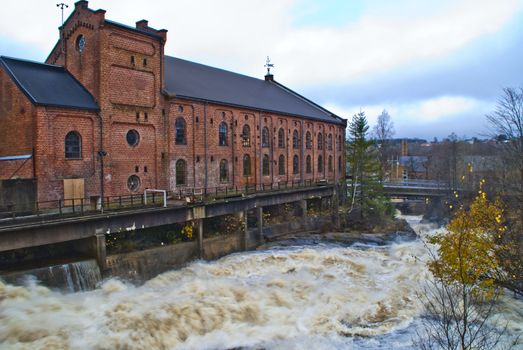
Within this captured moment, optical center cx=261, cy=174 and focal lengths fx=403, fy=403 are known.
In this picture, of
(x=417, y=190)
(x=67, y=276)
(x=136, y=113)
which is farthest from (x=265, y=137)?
(x=417, y=190)

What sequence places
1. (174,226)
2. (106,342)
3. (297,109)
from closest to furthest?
(106,342) < (174,226) < (297,109)

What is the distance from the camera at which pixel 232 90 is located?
34.1 metres

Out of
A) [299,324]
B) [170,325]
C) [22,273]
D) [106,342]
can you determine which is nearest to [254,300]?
[299,324]

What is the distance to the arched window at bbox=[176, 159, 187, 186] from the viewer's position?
26531mm

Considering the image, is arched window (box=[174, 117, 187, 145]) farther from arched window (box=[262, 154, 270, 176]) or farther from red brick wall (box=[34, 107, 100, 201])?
arched window (box=[262, 154, 270, 176])

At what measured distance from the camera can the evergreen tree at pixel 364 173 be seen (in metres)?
37.9

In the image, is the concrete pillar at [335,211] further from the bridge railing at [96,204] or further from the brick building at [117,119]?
the bridge railing at [96,204]

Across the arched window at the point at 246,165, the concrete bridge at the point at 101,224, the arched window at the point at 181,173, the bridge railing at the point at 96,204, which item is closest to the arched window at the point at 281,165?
the arched window at the point at 246,165

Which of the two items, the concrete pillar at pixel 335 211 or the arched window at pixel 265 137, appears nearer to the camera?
the concrete pillar at pixel 335 211

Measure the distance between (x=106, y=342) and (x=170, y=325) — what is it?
212cm

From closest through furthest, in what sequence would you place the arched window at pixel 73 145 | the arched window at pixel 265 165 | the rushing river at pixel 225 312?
the rushing river at pixel 225 312, the arched window at pixel 73 145, the arched window at pixel 265 165

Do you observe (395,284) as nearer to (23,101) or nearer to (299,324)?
(299,324)

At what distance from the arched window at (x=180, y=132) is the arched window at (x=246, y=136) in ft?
Result: 23.0

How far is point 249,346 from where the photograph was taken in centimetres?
1274
